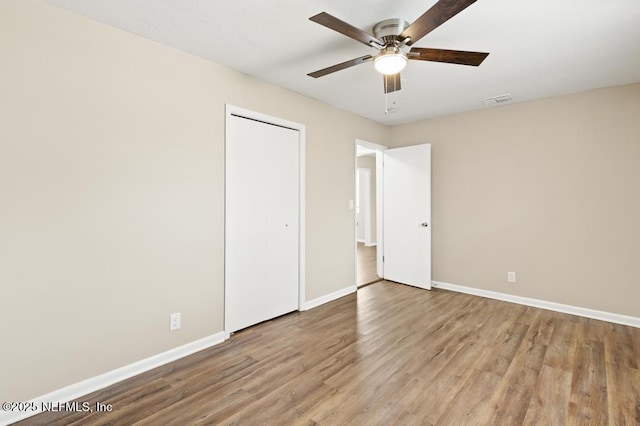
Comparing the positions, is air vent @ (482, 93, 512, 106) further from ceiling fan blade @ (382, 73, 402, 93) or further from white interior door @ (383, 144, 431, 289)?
ceiling fan blade @ (382, 73, 402, 93)

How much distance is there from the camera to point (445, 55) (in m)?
1.99

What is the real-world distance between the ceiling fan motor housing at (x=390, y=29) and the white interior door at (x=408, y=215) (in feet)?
8.13

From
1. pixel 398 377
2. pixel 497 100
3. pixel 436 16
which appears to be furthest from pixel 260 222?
pixel 497 100

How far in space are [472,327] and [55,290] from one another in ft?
11.3

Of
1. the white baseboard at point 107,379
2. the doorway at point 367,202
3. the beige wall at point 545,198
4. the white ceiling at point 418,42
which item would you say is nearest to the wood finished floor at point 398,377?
the white baseboard at point 107,379

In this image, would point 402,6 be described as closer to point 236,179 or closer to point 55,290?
point 236,179

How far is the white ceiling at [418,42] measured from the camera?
1.90 metres

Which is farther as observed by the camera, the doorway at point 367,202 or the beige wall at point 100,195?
the doorway at point 367,202

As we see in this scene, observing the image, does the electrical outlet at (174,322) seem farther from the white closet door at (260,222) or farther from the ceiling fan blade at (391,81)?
the ceiling fan blade at (391,81)

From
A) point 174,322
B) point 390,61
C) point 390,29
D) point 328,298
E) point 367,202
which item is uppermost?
point 390,29

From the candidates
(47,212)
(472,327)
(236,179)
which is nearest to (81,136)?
(47,212)

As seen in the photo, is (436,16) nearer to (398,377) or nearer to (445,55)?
(445,55)

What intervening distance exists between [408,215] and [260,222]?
2379 mm

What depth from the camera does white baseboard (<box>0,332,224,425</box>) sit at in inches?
70.9
